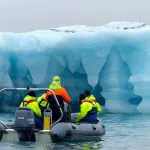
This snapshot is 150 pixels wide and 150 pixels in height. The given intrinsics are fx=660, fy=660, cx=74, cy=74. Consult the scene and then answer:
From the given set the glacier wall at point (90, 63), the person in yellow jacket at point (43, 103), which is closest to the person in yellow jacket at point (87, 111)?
the person in yellow jacket at point (43, 103)

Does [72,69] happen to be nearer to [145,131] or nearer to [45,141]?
[145,131]

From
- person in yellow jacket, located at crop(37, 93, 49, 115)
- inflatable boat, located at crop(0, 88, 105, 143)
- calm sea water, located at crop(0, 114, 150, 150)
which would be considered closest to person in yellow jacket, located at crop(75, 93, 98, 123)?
inflatable boat, located at crop(0, 88, 105, 143)

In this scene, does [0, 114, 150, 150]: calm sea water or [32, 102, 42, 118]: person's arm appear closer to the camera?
[0, 114, 150, 150]: calm sea water

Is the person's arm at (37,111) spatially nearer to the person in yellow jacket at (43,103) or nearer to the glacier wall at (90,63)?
the person in yellow jacket at (43,103)

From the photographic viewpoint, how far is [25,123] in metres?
12.4

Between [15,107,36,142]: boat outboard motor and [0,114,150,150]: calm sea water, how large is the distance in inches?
8.0

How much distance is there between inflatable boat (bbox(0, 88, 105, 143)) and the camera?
12461mm

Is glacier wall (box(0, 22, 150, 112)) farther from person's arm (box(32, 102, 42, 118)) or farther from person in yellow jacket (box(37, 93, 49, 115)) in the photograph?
person's arm (box(32, 102, 42, 118))

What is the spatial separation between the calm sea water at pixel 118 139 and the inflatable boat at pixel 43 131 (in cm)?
18

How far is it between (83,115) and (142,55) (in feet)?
28.6

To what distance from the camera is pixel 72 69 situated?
22.5 meters

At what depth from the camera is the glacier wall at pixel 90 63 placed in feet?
72.2

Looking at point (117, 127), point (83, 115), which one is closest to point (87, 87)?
point (117, 127)

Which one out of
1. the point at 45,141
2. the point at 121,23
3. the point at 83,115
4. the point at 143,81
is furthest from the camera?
the point at 121,23
